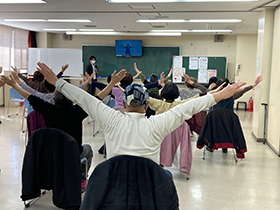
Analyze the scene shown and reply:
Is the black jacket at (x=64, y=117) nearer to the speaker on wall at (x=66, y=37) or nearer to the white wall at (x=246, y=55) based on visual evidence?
the white wall at (x=246, y=55)

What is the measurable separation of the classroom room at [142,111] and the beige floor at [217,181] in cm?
2

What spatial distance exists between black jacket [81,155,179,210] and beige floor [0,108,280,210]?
1717 mm

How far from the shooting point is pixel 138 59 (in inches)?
460

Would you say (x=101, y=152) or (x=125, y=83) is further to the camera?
(x=101, y=152)

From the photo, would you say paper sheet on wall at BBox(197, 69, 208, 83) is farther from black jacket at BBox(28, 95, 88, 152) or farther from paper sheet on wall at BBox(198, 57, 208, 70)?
black jacket at BBox(28, 95, 88, 152)

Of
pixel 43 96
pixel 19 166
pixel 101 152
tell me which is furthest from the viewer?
pixel 101 152

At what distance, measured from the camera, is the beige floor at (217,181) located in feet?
10.9

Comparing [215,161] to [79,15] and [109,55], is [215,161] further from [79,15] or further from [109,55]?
[109,55]

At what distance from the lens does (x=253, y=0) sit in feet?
18.0

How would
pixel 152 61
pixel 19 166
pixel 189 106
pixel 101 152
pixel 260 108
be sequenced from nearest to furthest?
pixel 189 106, pixel 19 166, pixel 101 152, pixel 260 108, pixel 152 61

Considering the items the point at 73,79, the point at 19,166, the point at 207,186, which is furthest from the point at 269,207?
the point at 73,79

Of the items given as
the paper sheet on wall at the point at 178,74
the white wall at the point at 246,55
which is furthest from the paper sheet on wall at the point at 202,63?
the white wall at the point at 246,55

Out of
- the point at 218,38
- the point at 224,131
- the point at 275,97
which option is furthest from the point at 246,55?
the point at 224,131

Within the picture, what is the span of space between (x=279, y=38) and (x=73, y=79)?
27.6ft
